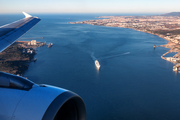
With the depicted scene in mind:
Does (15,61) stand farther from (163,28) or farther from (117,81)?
(163,28)

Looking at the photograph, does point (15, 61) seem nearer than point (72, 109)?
No

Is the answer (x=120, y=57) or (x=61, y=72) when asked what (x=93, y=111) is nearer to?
(x=61, y=72)

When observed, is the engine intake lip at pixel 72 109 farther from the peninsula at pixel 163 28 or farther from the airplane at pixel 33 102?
the peninsula at pixel 163 28

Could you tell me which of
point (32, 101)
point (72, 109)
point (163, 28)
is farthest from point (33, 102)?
point (163, 28)

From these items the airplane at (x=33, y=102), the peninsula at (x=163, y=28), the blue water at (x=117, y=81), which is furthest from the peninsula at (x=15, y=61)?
the peninsula at (x=163, y=28)

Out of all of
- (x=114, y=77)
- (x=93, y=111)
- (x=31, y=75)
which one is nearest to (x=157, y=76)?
(x=114, y=77)

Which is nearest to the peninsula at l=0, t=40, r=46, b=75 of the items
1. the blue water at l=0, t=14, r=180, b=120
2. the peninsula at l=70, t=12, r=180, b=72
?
the blue water at l=0, t=14, r=180, b=120

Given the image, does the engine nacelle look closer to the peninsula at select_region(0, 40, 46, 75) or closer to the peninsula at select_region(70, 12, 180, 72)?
the peninsula at select_region(0, 40, 46, 75)

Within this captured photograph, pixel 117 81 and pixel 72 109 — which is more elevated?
pixel 72 109
